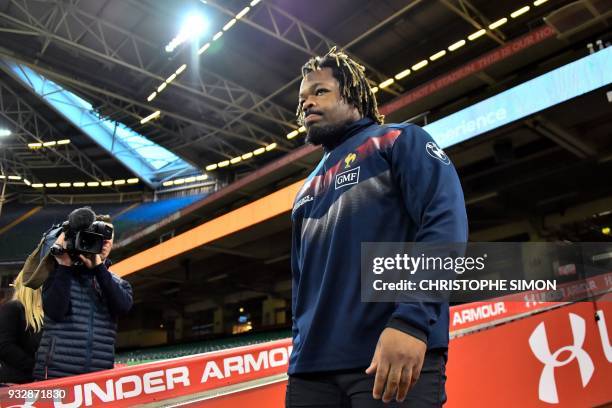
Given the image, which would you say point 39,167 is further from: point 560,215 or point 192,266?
point 560,215

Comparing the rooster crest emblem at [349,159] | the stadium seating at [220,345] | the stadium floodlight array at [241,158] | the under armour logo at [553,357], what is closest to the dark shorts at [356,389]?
the rooster crest emblem at [349,159]

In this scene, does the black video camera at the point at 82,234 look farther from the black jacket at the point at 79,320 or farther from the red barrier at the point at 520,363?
the red barrier at the point at 520,363

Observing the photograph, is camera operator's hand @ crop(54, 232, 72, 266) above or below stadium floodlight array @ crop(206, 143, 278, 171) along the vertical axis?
below

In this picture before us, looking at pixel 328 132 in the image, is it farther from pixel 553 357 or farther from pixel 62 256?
pixel 553 357

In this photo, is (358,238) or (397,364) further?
(358,238)

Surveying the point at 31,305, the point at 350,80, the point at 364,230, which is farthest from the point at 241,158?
the point at 364,230

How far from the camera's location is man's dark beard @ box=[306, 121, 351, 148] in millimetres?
1320

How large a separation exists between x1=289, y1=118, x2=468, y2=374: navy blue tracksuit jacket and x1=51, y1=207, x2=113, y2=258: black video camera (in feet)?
3.42

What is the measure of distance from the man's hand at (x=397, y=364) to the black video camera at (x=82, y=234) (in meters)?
1.43

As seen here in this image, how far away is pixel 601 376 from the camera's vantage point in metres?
2.88

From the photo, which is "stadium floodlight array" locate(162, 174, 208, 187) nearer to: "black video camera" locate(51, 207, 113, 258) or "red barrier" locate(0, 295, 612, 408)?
"red barrier" locate(0, 295, 612, 408)

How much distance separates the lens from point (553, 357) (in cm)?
287

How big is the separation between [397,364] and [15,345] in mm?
1981

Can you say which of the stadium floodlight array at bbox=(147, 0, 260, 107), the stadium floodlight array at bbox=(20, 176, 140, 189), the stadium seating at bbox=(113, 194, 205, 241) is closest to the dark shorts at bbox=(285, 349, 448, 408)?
the stadium floodlight array at bbox=(147, 0, 260, 107)
